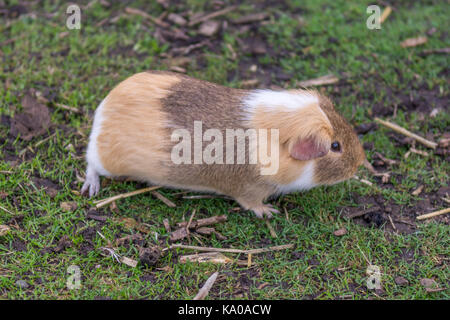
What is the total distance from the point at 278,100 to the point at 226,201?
1042 millimetres

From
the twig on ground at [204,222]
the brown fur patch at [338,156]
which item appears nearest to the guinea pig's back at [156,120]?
the twig on ground at [204,222]

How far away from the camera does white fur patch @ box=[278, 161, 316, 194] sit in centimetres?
405

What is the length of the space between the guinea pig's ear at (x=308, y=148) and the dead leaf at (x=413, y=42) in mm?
2727

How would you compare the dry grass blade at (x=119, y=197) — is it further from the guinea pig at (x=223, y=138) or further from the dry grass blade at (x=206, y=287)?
the dry grass blade at (x=206, y=287)

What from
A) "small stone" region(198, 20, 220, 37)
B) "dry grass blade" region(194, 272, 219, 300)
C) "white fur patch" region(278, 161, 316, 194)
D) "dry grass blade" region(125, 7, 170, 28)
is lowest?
"dry grass blade" region(194, 272, 219, 300)

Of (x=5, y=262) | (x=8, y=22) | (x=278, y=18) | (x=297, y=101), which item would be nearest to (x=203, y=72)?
(x=278, y=18)

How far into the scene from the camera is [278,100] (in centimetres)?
403

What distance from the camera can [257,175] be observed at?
13.4 feet

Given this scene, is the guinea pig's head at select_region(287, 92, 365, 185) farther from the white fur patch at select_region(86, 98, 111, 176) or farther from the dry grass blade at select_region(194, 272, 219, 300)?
the white fur patch at select_region(86, 98, 111, 176)

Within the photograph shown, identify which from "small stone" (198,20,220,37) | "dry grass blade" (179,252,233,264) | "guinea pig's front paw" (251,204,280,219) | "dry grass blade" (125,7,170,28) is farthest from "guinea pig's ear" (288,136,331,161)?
A: "dry grass blade" (125,7,170,28)

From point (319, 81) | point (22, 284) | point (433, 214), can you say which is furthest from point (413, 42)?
point (22, 284)

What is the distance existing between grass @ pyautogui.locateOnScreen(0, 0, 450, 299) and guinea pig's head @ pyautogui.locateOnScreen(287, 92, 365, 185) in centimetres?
41

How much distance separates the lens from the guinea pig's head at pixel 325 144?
388 cm

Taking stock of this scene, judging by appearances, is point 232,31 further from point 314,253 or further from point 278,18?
point 314,253
